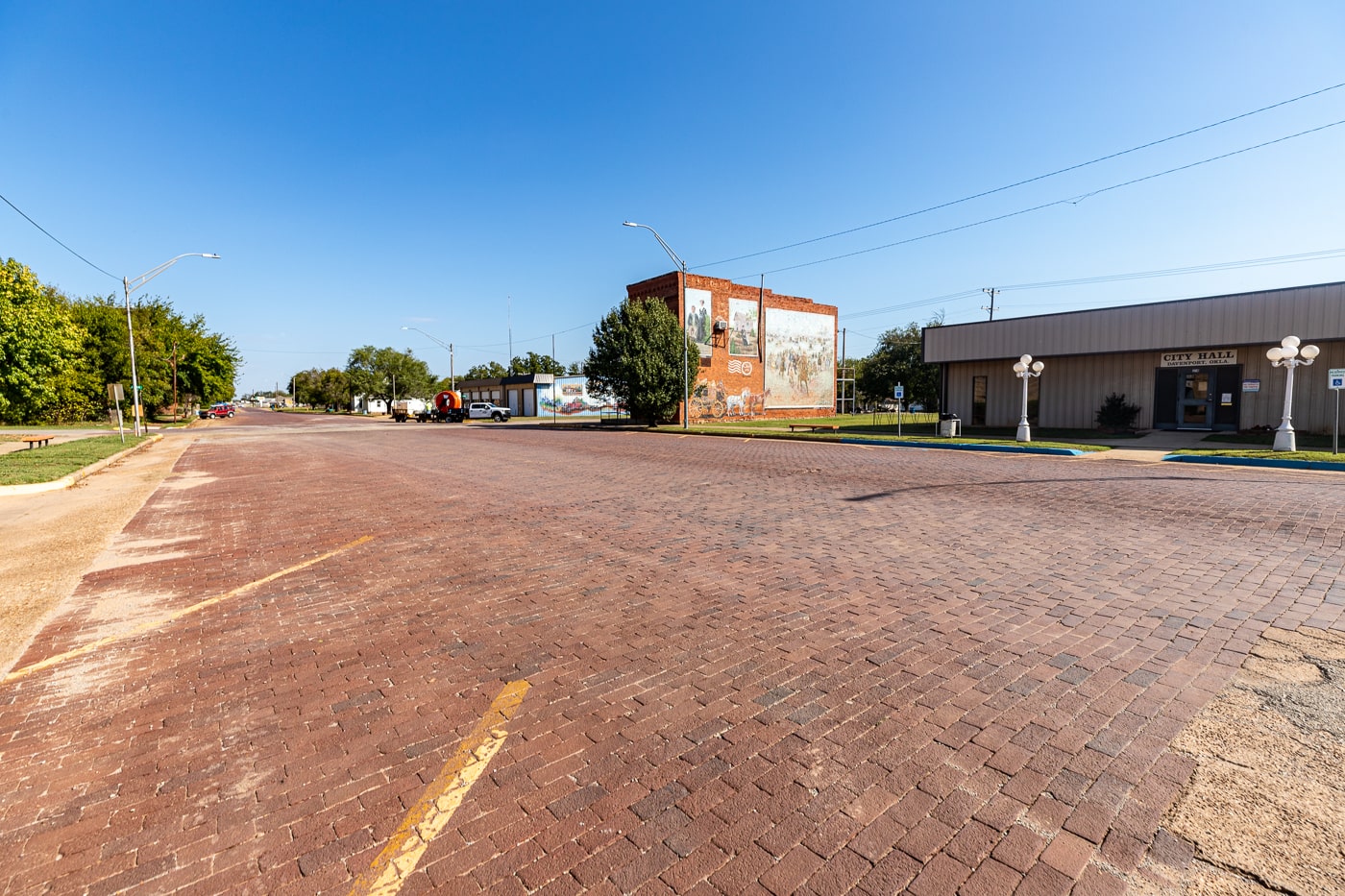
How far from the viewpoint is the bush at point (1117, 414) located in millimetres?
25078

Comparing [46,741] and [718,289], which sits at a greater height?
[718,289]

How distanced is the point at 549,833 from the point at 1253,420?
29.7 metres

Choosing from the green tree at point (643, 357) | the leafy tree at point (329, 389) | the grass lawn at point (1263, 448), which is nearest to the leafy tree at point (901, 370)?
the green tree at point (643, 357)

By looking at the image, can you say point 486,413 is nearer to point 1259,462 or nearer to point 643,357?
point 643,357

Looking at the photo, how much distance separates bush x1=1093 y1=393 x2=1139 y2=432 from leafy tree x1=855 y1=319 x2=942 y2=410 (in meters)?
50.0

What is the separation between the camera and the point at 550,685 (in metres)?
3.79

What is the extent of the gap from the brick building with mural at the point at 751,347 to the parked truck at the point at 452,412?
1945cm

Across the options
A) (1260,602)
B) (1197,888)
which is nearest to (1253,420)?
(1260,602)

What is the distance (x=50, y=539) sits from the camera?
8.33 meters

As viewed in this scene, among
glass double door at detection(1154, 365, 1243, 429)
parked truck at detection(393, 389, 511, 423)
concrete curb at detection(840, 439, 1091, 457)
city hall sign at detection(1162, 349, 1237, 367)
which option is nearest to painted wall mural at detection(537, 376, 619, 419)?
parked truck at detection(393, 389, 511, 423)

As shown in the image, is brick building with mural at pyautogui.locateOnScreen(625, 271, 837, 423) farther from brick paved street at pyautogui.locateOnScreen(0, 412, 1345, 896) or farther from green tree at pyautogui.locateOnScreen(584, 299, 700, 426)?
brick paved street at pyautogui.locateOnScreen(0, 412, 1345, 896)

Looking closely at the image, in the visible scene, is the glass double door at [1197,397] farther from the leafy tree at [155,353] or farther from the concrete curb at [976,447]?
the leafy tree at [155,353]

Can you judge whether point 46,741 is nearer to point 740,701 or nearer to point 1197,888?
point 740,701

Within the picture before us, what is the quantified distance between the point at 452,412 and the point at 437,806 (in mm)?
60526
